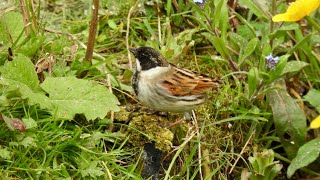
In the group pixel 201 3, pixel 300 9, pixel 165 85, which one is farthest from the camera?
pixel 201 3

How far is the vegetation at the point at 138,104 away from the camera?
3.26 metres

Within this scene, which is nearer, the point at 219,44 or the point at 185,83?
the point at 185,83

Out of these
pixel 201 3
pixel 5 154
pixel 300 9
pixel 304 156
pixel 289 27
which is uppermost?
pixel 300 9

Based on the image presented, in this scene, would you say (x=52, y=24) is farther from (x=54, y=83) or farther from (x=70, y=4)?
(x=54, y=83)

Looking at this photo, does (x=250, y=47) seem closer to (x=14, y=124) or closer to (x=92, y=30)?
(x=92, y=30)

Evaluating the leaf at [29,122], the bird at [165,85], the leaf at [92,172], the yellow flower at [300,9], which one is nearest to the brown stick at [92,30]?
the bird at [165,85]

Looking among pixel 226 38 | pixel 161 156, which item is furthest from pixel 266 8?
pixel 161 156

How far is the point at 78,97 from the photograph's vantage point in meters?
3.45

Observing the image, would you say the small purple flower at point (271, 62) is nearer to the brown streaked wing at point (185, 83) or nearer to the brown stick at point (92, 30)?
the brown streaked wing at point (185, 83)

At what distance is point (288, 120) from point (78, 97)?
4.34 ft

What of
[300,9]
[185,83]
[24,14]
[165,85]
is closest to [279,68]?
[185,83]

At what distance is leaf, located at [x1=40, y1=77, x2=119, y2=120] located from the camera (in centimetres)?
336

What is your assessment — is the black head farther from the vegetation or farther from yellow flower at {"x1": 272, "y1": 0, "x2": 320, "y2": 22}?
yellow flower at {"x1": 272, "y1": 0, "x2": 320, "y2": 22}

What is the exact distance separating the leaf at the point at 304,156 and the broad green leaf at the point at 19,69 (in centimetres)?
148
